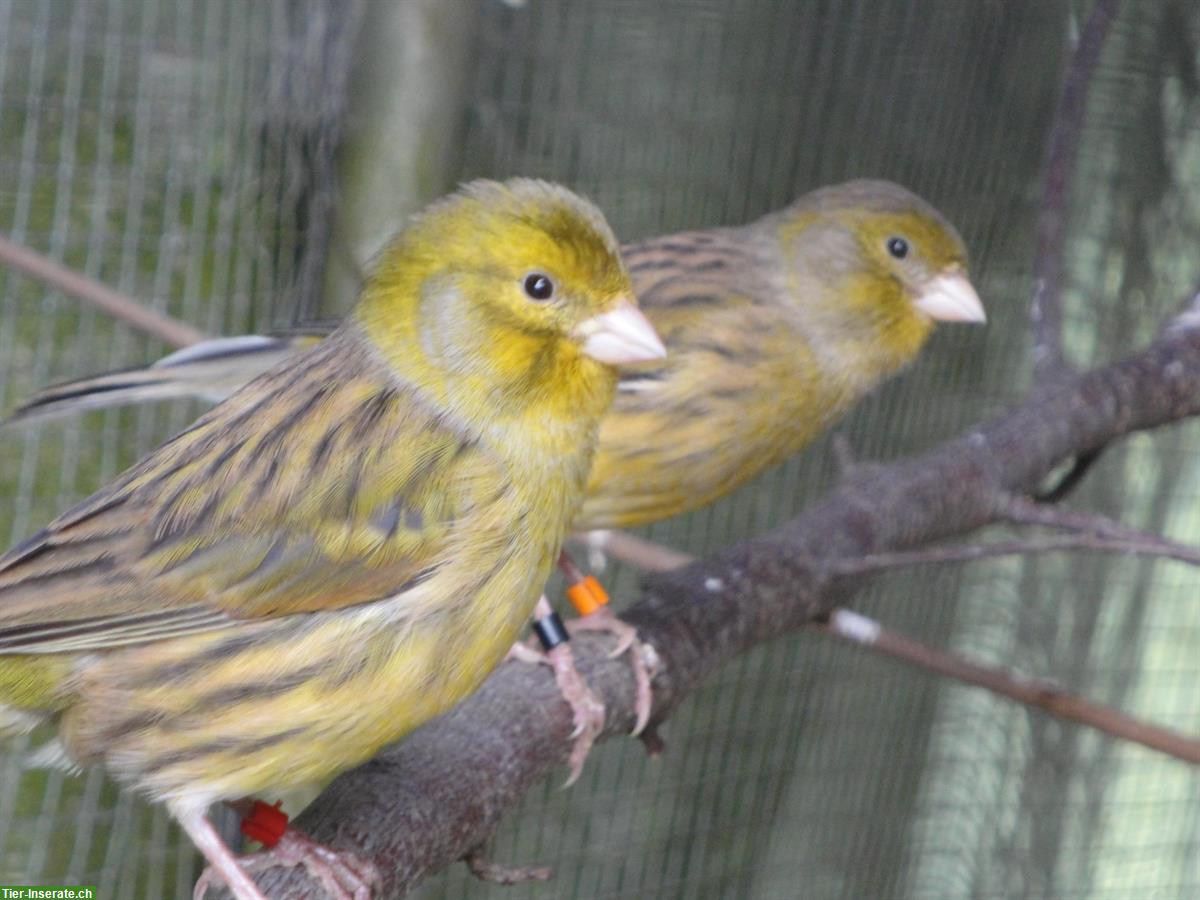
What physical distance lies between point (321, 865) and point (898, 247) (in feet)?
5.56

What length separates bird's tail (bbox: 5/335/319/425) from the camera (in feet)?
7.27

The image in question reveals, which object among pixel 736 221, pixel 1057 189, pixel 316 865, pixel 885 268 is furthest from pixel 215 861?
pixel 736 221

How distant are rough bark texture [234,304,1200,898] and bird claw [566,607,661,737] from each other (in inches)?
0.6

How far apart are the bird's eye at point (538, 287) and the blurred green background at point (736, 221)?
1.40 m

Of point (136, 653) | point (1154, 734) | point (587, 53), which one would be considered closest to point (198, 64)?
point (587, 53)

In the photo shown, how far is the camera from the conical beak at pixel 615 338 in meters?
1.76

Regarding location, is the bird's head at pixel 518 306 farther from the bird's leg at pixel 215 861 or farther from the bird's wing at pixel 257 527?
the bird's leg at pixel 215 861

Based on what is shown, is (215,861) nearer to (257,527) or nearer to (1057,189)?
(257,527)

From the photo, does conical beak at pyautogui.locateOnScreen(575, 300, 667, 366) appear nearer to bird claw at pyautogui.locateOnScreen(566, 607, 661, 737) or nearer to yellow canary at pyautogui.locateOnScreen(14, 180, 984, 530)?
bird claw at pyautogui.locateOnScreen(566, 607, 661, 737)

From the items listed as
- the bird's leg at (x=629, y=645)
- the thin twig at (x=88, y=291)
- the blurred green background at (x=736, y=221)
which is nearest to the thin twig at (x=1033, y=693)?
the bird's leg at (x=629, y=645)

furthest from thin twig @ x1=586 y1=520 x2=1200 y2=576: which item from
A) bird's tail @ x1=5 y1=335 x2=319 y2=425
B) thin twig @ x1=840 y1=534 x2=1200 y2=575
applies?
bird's tail @ x1=5 y1=335 x2=319 y2=425

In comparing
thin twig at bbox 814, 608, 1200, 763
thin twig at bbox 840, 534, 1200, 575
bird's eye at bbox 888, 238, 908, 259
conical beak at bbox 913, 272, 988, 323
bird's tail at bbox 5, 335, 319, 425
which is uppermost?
bird's eye at bbox 888, 238, 908, 259

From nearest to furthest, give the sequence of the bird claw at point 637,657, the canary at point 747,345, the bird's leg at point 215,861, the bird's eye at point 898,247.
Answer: the bird's leg at point 215,861, the bird claw at point 637,657, the canary at point 747,345, the bird's eye at point 898,247

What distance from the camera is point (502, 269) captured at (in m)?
1.76
